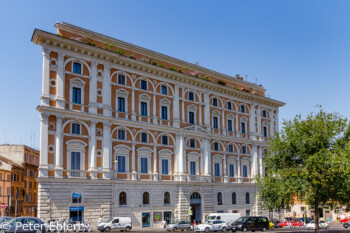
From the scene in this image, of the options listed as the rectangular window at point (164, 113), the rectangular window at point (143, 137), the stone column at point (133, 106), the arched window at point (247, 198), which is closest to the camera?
the stone column at point (133, 106)

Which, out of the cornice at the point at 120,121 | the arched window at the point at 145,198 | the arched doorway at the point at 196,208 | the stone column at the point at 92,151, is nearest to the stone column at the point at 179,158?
the cornice at the point at 120,121

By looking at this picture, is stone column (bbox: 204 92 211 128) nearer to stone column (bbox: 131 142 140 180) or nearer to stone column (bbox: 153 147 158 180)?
stone column (bbox: 153 147 158 180)

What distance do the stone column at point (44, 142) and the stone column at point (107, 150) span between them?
6758mm

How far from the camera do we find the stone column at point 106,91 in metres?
47.0

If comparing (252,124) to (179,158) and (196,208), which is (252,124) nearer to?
(179,158)

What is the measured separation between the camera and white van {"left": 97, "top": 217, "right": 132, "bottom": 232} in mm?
41478

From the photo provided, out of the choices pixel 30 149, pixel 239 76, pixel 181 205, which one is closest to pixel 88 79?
pixel 181 205

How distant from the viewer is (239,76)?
7081cm

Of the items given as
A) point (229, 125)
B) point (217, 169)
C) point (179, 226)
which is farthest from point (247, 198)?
point (179, 226)

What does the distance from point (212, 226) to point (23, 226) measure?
22.7 meters

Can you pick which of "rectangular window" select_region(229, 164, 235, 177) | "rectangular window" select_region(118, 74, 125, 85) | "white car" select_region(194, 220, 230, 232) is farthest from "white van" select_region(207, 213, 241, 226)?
"rectangular window" select_region(118, 74, 125, 85)

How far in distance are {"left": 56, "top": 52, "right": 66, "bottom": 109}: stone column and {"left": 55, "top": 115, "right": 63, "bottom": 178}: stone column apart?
4.94 ft

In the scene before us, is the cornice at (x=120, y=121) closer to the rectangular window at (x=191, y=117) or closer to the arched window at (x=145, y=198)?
the rectangular window at (x=191, y=117)

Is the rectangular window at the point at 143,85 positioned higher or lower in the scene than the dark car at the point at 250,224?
higher
